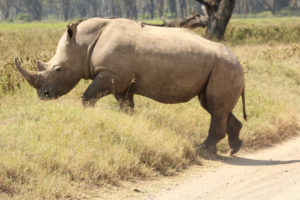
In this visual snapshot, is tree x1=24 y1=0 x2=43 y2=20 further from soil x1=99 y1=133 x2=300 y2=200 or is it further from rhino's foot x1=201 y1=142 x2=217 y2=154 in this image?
soil x1=99 y1=133 x2=300 y2=200

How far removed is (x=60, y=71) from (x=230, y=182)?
107 inches

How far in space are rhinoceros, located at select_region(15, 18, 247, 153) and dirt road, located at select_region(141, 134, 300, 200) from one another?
89 centimetres

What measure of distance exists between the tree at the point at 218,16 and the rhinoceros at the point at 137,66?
1343 centimetres

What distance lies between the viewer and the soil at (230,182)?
5.84 metres

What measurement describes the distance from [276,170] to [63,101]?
11.1 ft

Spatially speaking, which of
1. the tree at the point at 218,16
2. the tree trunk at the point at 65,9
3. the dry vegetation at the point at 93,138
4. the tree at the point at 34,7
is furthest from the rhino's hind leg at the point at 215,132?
the tree at the point at 34,7

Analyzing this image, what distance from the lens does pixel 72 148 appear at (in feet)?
20.9

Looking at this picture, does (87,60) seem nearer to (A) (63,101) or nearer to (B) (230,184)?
(A) (63,101)

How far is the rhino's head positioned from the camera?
7578 millimetres

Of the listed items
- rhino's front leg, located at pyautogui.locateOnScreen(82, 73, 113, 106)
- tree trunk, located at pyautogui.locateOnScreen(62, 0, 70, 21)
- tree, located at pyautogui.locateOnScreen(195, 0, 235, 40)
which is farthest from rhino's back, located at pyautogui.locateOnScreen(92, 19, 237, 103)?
tree trunk, located at pyautogui.locateOnScreen(62, 0, 70, 21)

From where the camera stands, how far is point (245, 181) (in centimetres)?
652

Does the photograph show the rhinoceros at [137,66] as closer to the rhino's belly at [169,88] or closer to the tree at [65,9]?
the rhino's belly at [169,88]

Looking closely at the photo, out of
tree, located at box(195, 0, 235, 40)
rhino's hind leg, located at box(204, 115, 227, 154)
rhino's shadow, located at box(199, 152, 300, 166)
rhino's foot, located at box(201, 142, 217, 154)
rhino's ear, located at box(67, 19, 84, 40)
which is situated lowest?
tree, located at box(195, 0, 235, 40)

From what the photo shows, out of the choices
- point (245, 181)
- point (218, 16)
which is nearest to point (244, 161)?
point (245, 181)
